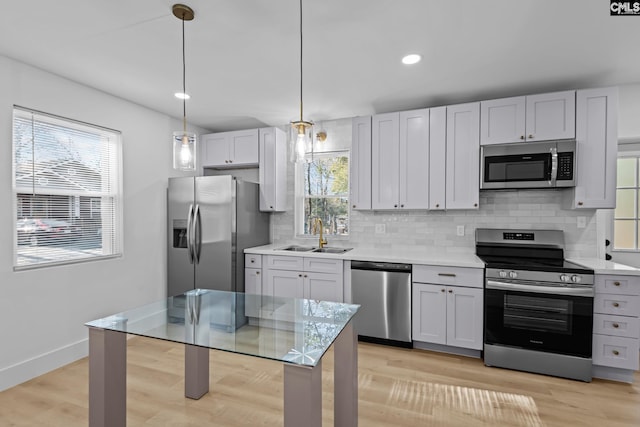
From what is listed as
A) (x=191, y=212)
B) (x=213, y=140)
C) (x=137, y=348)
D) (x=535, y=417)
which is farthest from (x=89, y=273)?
(x=535, y=417)

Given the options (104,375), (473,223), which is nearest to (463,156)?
(473,223)

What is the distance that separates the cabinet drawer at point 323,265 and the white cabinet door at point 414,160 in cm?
96

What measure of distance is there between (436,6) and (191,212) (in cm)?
308

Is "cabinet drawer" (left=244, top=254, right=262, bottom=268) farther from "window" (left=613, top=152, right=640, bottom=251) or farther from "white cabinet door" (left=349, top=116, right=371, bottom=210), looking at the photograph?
"window" (left=613, top=152, right=640, bottom=251)

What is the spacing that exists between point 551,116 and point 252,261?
3.34m

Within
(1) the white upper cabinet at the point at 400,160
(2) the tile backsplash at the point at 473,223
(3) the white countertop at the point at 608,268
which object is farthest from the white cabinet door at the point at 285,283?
(3) the white countertop at the point at 608,268

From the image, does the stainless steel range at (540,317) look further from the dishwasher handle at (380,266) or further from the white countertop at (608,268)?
the dishwasher handle at (380,266)

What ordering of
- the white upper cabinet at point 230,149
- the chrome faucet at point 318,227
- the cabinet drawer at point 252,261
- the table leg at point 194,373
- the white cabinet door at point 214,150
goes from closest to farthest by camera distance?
the table leg at point 194,373
the cabinet drawer at point 252,261
the chrome faucet at point 318,227
the white upper cabinet at point 230,149
the white cabinet door at point 214,150

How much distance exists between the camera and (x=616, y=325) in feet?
8.39

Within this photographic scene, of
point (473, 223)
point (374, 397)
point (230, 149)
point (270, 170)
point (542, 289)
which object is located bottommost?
point (374, 397)

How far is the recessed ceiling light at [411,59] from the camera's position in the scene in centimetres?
249

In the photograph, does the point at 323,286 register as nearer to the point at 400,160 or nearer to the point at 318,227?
the point at 318,227

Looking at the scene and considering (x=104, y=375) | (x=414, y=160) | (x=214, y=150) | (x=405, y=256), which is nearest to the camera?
(x=104, y=375)

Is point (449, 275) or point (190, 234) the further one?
point (190, 234)
